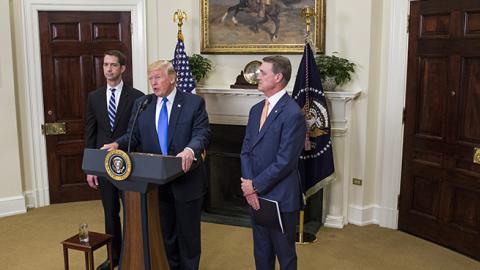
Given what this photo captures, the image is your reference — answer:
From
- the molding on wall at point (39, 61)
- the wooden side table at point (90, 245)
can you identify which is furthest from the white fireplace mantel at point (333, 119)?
the wooden side table at point (90, 245)

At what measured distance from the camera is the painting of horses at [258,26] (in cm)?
476

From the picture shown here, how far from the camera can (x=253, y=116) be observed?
303 centimetres

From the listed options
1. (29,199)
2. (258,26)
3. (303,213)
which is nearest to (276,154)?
(303,213)

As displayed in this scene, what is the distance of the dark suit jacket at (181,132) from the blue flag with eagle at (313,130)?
1.40 meters

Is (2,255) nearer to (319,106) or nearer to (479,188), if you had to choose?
(319,106)

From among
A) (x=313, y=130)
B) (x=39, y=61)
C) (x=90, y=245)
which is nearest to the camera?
(x=90, y=245)

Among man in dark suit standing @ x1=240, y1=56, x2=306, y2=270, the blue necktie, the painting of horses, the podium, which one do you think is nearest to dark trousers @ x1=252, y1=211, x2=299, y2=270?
man in dark suit standing @ x1=240, y1=56, x2=306, y2=270

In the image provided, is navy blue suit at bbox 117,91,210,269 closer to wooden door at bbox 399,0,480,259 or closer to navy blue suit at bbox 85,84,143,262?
navy blue suit at bbox 85,84,143,262

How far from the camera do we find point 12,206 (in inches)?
201

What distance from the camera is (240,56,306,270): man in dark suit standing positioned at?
9.21ft

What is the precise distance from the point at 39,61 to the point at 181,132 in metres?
2.87

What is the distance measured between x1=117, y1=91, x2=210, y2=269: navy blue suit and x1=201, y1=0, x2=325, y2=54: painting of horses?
1.99 m

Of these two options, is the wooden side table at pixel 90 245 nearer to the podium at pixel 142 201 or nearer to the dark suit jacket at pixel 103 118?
the podium at pixel 142 201

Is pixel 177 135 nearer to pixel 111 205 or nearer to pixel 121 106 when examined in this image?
pixel 121 106
